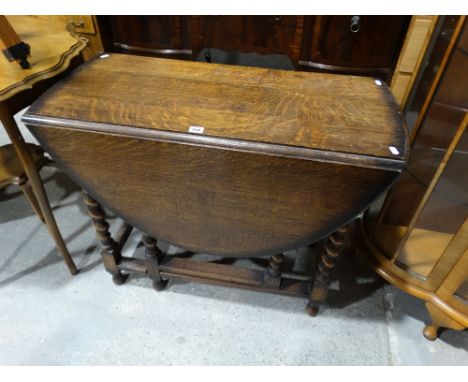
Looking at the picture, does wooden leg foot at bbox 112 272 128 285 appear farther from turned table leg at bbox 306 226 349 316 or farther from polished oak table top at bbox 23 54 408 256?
turned table leg at bbox 306 226 349 316

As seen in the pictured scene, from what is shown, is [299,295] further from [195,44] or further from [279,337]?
[195,44]

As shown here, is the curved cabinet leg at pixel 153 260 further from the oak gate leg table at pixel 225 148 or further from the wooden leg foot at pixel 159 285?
the oak gate leg table at pixel 225 148

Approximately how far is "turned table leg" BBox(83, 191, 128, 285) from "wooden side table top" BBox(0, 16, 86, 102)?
34cm

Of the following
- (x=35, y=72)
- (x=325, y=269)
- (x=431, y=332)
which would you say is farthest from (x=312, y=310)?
(x=35, y=72)

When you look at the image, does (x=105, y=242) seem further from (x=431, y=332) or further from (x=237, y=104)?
(x=431, y=332)

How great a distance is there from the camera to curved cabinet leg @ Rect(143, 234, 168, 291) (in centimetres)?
116

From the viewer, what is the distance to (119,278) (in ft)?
4.23

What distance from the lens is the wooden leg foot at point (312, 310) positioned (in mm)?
1199

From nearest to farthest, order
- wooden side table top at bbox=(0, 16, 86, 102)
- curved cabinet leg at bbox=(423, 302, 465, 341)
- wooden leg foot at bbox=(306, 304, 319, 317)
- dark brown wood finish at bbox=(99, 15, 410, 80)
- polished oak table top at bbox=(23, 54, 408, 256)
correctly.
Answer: polished oak table top at bbox=(23, 54, 408, 256), wooden side table top at bbox=(0, 16, 86, 102), curved cabinet leg at bbox=(423, 302, 465, 341), wooden leg foot at bbox=(306, 304, 319, 317), dark brown wood finish at bbox=(99, 15, 410, 80)

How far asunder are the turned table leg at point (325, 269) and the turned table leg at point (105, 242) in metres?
0.68

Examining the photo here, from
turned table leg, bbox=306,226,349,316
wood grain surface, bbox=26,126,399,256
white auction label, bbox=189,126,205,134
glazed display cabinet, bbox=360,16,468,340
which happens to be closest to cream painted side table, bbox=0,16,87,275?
wood grain surface, bbox=26,126,399,256

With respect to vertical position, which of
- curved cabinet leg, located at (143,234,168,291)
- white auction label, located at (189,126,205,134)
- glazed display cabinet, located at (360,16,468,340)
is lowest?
curved cabinet leg, located at (143,234,168,291)

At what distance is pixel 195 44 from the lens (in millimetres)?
1704
